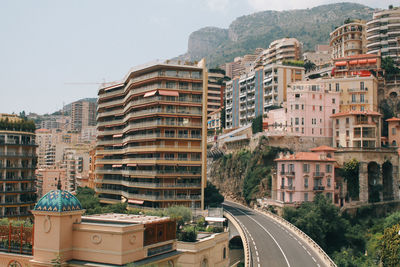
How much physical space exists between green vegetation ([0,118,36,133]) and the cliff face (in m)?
44.5

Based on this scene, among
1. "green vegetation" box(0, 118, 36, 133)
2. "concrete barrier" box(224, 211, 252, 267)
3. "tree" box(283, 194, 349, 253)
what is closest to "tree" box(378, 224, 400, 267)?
"tree" box(283, 194, 349, 253)

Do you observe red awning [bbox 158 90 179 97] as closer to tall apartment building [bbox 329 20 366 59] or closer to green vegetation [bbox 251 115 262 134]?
green vegetation [bbox 251 115 262 134]

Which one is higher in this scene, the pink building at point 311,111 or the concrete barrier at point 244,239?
the pink building at point 311,111

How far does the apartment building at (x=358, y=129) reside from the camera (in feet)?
271

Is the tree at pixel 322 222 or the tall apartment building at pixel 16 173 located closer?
the tree at pixel 322 222

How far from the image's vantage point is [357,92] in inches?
3639

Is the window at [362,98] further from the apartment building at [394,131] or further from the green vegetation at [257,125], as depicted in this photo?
the green vegetation at [257,125]

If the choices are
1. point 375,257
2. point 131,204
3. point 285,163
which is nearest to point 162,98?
point 131,204

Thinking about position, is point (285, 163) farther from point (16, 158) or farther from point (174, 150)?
point (16, 158)

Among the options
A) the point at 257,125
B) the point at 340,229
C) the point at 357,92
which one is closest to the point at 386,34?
the point at 357,92

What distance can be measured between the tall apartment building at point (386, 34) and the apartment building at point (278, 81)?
28.6m

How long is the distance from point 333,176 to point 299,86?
81.3 ft

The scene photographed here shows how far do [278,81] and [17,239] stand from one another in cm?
8358

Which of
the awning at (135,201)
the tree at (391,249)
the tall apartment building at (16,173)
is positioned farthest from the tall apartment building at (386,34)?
the tall apartment building at (16,173)
